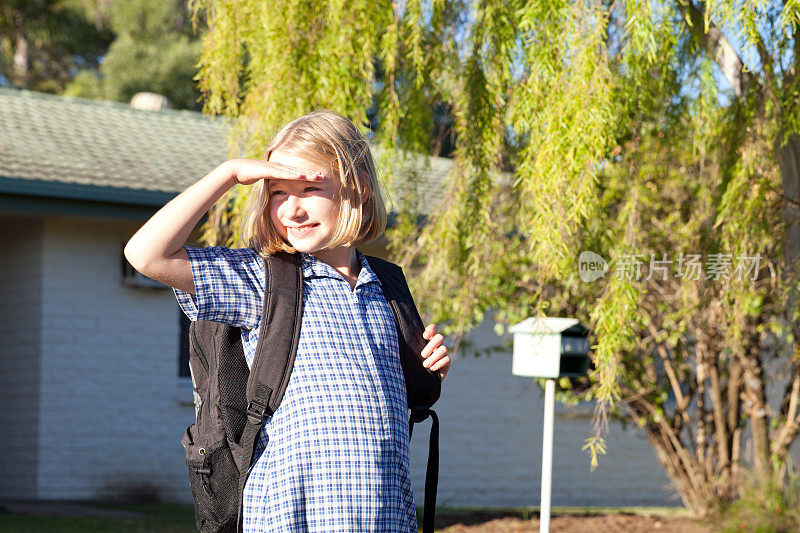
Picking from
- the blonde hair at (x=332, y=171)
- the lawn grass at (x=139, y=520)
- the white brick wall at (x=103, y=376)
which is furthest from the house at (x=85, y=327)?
the blonde hair at (x=332, y=171)

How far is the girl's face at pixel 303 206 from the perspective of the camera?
7.72 ft

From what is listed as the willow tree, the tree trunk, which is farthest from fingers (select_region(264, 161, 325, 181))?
the tree trunk

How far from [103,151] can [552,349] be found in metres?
5.61

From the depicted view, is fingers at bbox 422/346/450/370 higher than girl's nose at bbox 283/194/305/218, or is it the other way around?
girl's nose at bbox 283/194/305/218

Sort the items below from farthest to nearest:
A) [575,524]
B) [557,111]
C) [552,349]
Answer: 1. [575,524]
2. [552,349]
3. [557,111]

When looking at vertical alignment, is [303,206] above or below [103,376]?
above

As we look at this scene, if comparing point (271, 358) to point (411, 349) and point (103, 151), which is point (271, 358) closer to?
point (411, 349)

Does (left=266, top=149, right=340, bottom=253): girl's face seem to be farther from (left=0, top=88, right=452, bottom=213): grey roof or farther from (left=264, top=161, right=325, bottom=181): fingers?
(left=0, top=88, right=452, bottom=213): grey roof

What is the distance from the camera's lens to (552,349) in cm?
604

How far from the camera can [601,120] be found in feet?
16.1

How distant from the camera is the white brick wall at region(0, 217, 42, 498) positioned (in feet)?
29.9

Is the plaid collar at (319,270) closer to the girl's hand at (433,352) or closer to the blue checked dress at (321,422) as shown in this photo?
the blue checked dress at (321,422)

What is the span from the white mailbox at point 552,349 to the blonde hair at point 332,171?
3.56 m

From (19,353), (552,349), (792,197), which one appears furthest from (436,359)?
(19,353)
